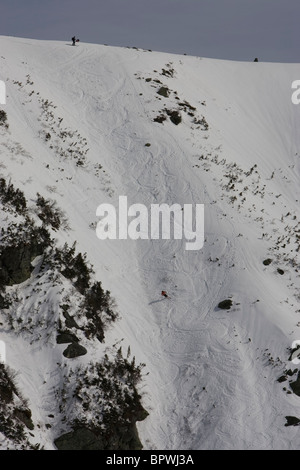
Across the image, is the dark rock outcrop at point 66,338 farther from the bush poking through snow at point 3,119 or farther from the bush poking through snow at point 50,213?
the bush poking through snow at point 3,119

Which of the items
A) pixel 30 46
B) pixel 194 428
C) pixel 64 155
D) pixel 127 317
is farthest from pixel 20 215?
pixel 30 46

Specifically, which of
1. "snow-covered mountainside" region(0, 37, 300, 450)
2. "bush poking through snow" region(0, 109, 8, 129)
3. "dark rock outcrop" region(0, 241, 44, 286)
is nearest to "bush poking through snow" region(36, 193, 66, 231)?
"snow-covered mountainside" region(0, 37, 300, 450)

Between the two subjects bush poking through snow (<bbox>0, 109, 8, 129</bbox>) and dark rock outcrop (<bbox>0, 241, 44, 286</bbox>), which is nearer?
dark rock outcrop (<bbox>0, 241, 44, 286</bbox>)

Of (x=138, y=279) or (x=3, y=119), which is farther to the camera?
(x=3, y=119)

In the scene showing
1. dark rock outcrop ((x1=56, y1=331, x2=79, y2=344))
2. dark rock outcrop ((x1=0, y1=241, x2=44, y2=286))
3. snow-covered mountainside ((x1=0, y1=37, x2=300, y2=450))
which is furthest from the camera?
dark rock outcrop ((x1=0, y1=241, x2=44, y2=286))

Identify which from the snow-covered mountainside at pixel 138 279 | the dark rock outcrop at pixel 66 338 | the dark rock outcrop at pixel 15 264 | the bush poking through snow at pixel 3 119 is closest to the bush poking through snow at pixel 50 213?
the snow-covered mountainside at pixel 138 279

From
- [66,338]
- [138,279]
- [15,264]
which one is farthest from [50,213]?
[66,338]

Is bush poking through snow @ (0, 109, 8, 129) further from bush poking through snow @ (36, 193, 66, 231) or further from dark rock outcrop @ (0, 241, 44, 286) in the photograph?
dark rock outcrop @ (0, 241, 44, 286)

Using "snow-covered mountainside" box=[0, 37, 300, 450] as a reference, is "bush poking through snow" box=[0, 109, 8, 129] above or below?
above

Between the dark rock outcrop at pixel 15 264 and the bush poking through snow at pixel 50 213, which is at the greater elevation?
the bush poking through snow at pixel 50 213

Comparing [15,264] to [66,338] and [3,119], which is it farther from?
[3,119]
